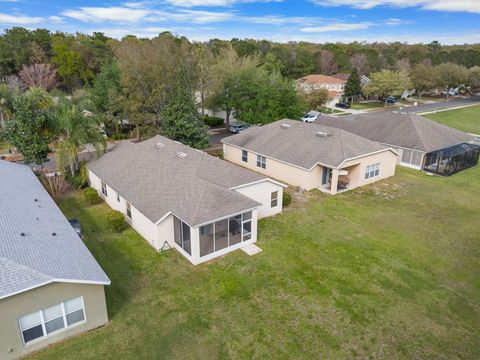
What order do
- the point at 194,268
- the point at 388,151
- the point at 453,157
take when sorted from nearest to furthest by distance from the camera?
the point at 194,268 < the point at 388,151 < the point at 453,157

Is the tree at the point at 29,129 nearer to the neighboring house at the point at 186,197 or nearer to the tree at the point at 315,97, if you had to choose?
the neighboring house at the point at 186,197

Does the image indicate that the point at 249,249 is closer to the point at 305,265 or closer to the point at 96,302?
the point at 305,265

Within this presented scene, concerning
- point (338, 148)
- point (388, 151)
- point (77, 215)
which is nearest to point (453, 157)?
point (388, 151)

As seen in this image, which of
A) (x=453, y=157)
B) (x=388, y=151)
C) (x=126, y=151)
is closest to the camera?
(x=126, y=151)

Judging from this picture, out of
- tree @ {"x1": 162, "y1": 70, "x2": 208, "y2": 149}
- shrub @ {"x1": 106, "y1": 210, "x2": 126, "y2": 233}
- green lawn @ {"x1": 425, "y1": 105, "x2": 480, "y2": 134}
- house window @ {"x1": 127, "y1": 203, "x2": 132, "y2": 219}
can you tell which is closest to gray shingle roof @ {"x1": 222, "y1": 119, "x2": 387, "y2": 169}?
tree @ {"x1": 162, "y1": 70, "x2": 208, "y2": 149}

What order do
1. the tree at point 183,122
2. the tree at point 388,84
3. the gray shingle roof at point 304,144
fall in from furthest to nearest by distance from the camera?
the tree at point 388,84, the tree at point 183,122, the gray shingle roof at point 304,144

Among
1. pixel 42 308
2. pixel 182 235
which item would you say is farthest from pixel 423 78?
pixel 42 308

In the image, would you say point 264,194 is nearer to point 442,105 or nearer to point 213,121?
point 213,121

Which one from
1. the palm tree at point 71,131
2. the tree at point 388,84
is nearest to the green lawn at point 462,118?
the tree at point 388,84
